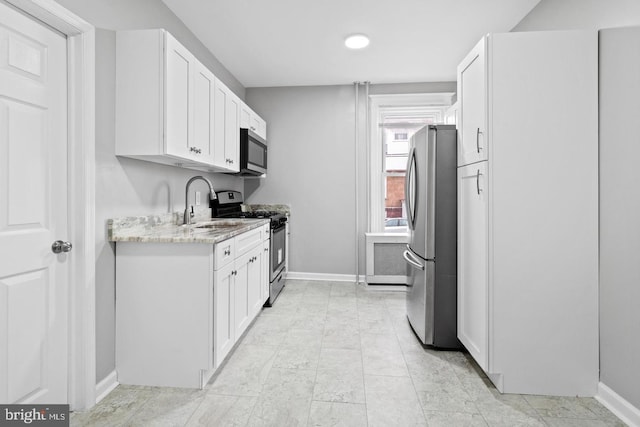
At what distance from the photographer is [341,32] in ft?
9.70

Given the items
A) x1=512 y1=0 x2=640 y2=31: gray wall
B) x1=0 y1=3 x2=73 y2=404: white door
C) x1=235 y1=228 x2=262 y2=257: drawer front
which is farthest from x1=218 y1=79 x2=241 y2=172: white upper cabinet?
x1=512 y1=0 x2=640 y2=31: gray wall

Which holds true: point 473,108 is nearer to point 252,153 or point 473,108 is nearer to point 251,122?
point 252,153

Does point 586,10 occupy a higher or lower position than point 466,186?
higher

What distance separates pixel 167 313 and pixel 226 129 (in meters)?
1.74

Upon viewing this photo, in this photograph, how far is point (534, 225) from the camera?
1799 mm

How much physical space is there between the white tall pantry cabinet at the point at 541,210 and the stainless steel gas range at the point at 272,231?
2.10 m

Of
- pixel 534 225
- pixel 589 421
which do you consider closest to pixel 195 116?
pixel 534 225

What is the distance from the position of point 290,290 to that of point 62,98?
2891 mm

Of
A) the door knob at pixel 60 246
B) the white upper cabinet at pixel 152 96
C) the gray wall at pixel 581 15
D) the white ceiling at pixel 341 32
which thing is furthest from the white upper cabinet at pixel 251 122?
the gray wall at pixel 581 15

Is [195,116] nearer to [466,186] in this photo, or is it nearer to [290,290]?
[466,186]

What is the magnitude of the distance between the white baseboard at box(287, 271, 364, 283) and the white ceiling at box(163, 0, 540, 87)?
254 cm

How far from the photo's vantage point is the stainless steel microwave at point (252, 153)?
11.2 ft

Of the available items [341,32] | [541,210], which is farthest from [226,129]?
[541,210]

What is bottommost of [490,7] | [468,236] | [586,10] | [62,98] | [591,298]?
[591,298]
